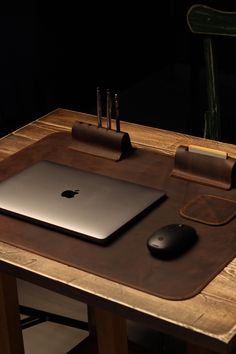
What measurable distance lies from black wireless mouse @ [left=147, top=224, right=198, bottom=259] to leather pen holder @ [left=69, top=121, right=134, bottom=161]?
44 cm

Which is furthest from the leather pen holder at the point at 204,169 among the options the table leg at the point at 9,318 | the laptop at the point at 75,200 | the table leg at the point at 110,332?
the table leg at the point at 9,318

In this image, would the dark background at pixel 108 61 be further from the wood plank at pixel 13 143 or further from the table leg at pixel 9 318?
the table leg at pixel 9 318

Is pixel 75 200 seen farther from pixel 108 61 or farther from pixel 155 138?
pixel 108 61

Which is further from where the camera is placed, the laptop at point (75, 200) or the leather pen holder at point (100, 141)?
the leather pen holder at point (100, 141)

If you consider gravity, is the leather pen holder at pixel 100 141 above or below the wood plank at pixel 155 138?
above

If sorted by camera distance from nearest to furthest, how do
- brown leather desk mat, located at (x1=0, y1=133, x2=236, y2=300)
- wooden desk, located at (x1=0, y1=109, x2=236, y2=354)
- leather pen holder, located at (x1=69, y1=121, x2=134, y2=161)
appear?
wooden desk, located at (x1=0, y1=109, x2=236, y2=354)
brown leather desk mat, located at (x1=0, y1=133, x2=236, y2=300)
leather pen holder, located at (x1=69, y1=121, x2=134, y2=161)

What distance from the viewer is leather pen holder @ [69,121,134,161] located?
202 cm

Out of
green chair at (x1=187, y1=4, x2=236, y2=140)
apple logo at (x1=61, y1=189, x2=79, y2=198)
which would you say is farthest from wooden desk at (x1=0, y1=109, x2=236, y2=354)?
green chair at (x1=187, y1=4, x2=236, y2=140)

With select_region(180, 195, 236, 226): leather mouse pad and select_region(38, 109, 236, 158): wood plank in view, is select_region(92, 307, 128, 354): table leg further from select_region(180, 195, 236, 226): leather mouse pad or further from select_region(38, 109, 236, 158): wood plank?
select_region(38, 109, 236, 158): wood plank

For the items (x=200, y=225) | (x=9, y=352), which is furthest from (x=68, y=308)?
(x=200, y=225)

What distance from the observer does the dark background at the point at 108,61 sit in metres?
2.71

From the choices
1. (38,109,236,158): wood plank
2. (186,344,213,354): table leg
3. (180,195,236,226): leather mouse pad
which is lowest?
(186,344,213,354): table leg

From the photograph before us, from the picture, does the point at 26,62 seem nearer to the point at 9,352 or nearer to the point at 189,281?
the point at 9,352

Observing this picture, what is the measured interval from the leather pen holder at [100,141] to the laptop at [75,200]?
13cm
